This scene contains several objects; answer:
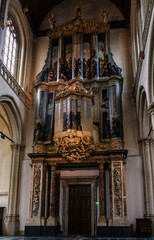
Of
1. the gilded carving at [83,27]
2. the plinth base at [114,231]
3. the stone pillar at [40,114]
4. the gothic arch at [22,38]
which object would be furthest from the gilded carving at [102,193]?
the gilded carving at [83,27]

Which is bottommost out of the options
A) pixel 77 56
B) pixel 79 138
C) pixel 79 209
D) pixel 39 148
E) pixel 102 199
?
pixel 79 209

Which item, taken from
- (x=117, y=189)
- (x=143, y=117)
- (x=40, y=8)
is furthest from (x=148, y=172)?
(x=40, y=8)

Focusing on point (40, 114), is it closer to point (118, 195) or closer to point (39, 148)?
point (39, 148)

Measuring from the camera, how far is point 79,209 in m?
14.4

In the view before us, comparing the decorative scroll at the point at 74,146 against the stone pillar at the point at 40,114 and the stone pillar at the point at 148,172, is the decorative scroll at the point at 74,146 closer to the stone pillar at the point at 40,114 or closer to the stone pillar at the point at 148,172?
the stone pillar at the point at 40,114

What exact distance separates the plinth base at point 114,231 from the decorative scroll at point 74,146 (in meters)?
3.21

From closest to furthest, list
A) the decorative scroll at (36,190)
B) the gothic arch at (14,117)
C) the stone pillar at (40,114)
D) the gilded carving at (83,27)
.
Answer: the decorative scroll at (36,190) → the gothic arch at (14,117) → the stone pillar at (40,114) → the gilded carving at (83,27)

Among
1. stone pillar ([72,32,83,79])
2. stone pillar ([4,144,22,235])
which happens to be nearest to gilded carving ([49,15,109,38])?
stone pillar ([72,32,83,79])

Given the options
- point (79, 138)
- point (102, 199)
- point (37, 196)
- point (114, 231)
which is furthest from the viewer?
point (37, 196)

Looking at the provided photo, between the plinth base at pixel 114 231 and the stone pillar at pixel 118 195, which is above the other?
the stone pillar at pixel 118 195

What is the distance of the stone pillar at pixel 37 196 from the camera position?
41.1ft

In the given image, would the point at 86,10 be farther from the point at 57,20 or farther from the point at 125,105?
the point at 125,105

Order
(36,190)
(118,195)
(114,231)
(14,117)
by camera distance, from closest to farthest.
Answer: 1. (114,231)
2. (118,195)
3. (36,190)
4. (14,117)

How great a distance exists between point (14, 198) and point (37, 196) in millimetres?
1677
